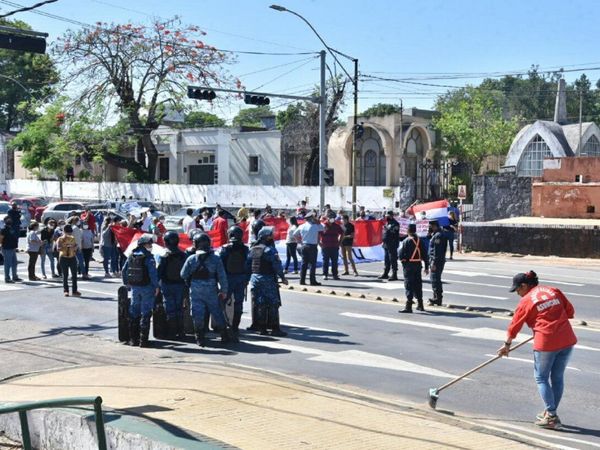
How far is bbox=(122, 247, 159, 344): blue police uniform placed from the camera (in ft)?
41.3

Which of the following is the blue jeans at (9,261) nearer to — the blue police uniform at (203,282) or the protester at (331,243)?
the protester at (331,243)

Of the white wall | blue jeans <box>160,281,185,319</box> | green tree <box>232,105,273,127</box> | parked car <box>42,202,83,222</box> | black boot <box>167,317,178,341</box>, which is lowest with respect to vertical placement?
black boot <box>167,317,178,341</box>

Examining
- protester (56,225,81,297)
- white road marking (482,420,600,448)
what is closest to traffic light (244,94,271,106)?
protester (56,225,81,297)

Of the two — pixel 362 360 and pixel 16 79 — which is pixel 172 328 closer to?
pixel 362 360

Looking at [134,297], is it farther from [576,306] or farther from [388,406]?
[576,306]

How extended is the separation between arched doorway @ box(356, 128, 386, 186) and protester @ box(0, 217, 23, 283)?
Answer: 2946 centimetres

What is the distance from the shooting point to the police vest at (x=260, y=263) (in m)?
13.5

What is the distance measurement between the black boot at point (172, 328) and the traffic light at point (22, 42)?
5.79m

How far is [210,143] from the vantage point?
5656 centimetres

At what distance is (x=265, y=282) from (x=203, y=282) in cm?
147

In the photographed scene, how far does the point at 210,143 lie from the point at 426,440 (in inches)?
1976

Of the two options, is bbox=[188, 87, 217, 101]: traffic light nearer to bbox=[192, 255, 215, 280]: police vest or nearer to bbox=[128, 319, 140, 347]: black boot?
bbox=[128, 319, 140, 347]: black boot

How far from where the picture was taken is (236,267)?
1352 centimetres

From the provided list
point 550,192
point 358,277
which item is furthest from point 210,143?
point 358,277
